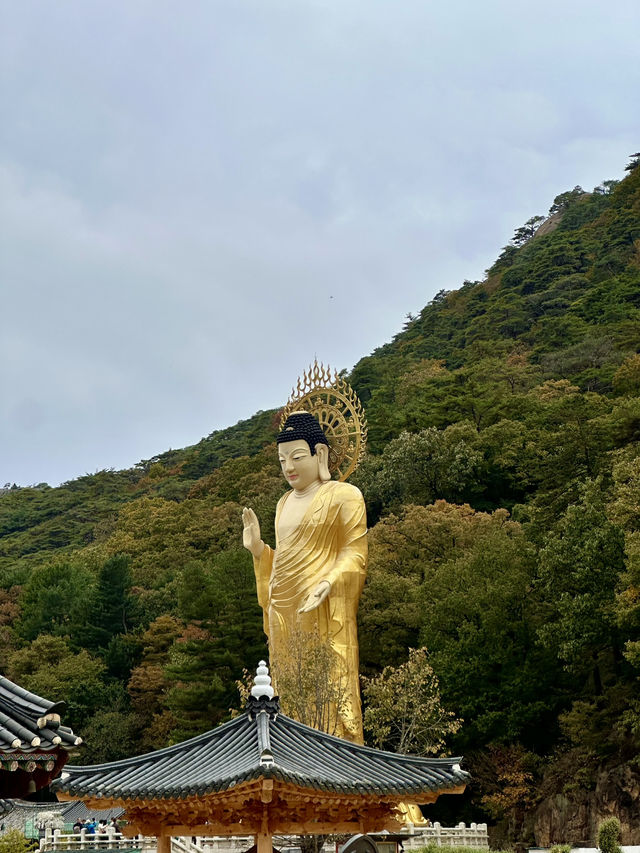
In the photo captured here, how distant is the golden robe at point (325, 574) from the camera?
19281 mm

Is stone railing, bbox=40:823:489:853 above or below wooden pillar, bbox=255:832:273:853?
above

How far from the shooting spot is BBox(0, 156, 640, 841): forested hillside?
72.0 feet

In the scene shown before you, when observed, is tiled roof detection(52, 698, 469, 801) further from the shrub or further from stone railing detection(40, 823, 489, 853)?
stone railing detection(40, 823, 489, 853)

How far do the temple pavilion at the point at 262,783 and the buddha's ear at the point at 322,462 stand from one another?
1057 centimetres

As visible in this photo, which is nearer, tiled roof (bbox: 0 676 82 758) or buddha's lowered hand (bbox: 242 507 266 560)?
tiled roof (bbox: 0 676 82 758)

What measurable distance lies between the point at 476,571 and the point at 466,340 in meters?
35.6

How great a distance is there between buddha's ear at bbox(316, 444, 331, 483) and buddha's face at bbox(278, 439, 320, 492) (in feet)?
0.17

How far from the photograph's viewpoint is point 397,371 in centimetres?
5809

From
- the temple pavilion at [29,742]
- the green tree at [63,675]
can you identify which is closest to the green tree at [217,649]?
the green tree at [63,675]

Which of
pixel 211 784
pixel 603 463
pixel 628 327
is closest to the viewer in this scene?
pixel 211 784

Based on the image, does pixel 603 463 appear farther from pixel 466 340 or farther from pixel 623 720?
pixel 466 340

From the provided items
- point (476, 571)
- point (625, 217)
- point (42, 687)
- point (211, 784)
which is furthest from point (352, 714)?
point (625, 217)

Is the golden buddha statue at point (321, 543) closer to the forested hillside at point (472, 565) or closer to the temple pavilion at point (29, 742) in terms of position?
the forested hillside at point (472, 565)

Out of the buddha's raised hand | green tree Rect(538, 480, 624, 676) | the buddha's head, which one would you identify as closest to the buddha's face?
the buddha's head
